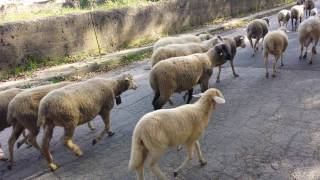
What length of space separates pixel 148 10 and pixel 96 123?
319 inches

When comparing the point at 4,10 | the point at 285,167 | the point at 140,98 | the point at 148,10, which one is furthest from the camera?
the point at 4,10

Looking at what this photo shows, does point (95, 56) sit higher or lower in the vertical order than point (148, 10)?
lower

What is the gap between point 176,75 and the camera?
5961 millimetres

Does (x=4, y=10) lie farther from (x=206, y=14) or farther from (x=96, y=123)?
(x=96, y=123)

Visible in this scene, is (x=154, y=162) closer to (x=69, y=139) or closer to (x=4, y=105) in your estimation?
(x=69, y=139)

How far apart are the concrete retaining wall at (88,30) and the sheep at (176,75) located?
226 inches

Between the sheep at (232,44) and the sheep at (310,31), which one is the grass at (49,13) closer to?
the sheep at (232,44)

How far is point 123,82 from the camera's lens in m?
5.88

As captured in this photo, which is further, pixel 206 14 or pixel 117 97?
pixel 206 14

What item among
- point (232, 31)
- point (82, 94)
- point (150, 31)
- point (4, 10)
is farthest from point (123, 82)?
point (4, 10)

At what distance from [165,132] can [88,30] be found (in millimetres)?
8492

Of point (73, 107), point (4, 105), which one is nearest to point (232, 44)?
point (73, 107)

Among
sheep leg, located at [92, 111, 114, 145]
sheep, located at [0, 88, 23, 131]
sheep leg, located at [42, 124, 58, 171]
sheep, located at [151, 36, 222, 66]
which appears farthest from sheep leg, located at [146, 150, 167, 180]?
sheep, located at [151, 36, 222, 66]

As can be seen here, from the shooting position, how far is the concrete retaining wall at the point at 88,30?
1021cm
